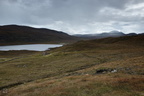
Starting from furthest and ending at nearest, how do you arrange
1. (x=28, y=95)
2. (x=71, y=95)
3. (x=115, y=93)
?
(x=28, y=95)
(x=71, y=95)
(x=115, y=93)

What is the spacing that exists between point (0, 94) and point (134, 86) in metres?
19.8

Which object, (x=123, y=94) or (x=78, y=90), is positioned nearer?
(x=123, y=94)

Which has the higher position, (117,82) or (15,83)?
(117,82)

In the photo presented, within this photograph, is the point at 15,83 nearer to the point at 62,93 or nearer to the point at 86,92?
the point at 62,93

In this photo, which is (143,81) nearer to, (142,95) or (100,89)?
(142,95)

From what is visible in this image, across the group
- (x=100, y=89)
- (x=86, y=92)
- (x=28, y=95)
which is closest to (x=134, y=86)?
(x=100, y=89)

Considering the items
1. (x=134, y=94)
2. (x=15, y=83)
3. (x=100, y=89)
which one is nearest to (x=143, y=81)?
(x=134, y=94)

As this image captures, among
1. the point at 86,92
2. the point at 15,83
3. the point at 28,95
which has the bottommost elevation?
the point at 15,83

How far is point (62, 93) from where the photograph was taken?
16734mm

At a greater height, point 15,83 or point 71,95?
point 71,95

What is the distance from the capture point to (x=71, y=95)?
16000 mm

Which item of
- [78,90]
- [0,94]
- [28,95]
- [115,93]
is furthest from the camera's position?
[0,94]

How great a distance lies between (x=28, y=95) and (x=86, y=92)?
311 inches

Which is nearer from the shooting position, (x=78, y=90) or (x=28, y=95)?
(x=78, y=90)
